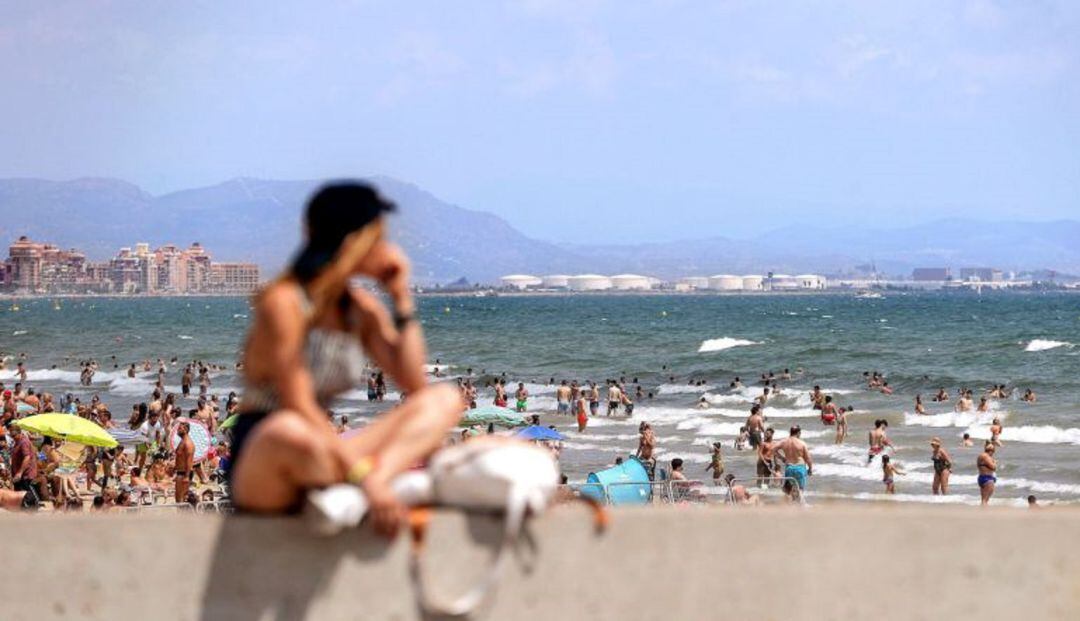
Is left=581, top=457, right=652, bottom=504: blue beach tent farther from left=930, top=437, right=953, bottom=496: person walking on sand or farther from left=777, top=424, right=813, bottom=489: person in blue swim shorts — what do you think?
left=930, top=437, right=953, bottom=496: person walking on sand

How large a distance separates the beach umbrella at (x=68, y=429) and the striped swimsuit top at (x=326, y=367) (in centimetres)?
1882

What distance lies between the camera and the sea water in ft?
92.8

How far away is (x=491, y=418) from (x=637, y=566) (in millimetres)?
23160

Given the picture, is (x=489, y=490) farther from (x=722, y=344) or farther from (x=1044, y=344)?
(x=722, y=344)

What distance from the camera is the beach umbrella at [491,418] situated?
26594mm

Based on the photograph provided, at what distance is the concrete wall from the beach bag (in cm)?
3

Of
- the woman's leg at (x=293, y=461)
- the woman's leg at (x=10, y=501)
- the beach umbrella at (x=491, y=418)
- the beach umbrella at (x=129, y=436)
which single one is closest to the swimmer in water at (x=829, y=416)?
the beach umbrella at (x=491, y=418)

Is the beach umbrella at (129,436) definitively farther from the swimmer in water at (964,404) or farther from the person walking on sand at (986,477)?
the swimmer in water at (964,404)

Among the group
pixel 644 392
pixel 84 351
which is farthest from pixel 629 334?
pixel 644 392

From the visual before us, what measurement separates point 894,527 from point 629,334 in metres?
91.7

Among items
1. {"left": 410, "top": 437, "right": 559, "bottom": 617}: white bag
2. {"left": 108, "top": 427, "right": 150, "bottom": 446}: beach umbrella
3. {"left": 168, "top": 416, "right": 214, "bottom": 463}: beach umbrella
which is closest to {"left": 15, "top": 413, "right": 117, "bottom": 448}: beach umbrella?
{"left": 168, "top": 416, "right": 214, "bottom": 463}: beach umbrella

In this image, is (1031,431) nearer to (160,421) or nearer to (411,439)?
(160,421)

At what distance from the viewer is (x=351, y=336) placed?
152 inches

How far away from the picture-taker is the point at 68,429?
71.5 feet
